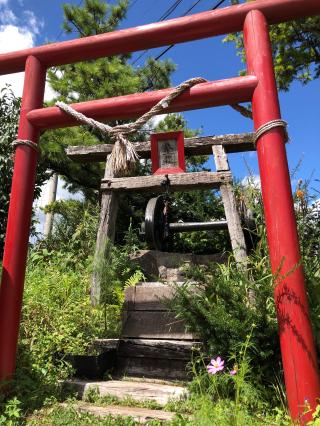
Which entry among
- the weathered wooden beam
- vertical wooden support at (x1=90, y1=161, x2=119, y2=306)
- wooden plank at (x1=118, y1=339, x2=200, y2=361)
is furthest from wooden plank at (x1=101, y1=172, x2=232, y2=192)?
wooden plank at (x1=118, y1=339, x2=200, y2=361)

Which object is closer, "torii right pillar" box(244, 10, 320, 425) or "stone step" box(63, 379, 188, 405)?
"torii right pillar" box(244, 10, 320, 425)

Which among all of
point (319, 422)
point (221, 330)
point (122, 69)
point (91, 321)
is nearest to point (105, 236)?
point (91, 321)

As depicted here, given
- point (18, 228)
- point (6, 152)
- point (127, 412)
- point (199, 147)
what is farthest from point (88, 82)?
point (127, 412)

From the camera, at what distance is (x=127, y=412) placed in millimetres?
2457

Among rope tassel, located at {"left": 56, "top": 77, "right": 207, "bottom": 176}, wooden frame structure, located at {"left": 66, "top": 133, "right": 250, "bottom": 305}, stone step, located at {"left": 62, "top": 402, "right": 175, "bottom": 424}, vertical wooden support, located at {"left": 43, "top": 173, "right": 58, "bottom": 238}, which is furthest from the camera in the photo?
vertical wooden support, located at {"left": 43, "top": 173, "right": 58, "bottom": 238}

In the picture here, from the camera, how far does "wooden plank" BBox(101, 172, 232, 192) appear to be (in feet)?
14.9

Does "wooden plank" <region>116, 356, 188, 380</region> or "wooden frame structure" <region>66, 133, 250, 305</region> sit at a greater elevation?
"wooden frame structure" <region>66, 133, 250, 305</region>

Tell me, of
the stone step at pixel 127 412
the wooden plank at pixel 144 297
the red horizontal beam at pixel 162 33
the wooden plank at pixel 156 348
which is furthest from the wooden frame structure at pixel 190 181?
the stone step at pixel 127 412

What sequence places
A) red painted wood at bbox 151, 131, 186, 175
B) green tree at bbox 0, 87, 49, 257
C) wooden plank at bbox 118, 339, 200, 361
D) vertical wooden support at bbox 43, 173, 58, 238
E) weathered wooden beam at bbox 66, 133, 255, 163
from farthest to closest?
vertical wooden support at bbox 43, 173, 58, 238 → green tree at bbox 0, 87, 49, 257 → weathered wooden beam at bbox 66, 133, 255, 163 → red painted wood at bbox 151, 131, 186, 175 → wooden plank at bbox 118, 339, 200, 361

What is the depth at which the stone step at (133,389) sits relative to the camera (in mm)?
2660

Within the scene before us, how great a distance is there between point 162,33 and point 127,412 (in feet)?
8.64

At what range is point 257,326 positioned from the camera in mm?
2447

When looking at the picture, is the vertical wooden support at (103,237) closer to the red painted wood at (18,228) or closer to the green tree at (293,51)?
the red painted wood at (18,228)

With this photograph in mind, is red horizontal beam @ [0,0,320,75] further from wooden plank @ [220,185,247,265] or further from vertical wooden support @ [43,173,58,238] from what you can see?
vertical wooden support @ [43,173,58,238]
